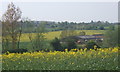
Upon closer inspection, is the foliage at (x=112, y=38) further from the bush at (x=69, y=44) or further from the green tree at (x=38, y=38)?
the green tree at (x=38, y=38)

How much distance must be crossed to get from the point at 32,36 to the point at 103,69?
657cm

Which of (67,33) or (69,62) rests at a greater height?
(67,33)

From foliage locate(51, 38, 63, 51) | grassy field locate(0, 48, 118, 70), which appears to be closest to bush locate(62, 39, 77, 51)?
foliage locate(51, 38, 63, 51)

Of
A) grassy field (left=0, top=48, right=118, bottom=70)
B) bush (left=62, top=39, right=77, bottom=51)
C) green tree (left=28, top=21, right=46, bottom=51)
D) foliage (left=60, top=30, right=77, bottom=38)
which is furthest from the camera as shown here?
green tree (left=28, top=21, right=46, bottom=51)

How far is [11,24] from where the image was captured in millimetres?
10688

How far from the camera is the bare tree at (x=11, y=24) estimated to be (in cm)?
1045

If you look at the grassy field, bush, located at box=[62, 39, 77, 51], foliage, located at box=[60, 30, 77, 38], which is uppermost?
foliage, located at box=[60, 30, 77, 38]

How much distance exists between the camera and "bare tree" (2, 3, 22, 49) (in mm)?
10445

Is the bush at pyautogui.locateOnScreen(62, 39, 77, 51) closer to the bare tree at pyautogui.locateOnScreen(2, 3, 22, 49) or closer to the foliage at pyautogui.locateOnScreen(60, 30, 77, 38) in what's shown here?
the foliage at pyautogui.locateOnScreen(60, 30, 77, 38)

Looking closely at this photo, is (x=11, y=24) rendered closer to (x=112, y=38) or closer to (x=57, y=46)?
(x=57, y=46)

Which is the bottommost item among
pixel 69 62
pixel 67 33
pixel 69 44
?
pixel 69 62

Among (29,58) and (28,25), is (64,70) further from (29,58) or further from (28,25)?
(28,25)

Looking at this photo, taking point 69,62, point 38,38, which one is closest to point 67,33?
point 38,38

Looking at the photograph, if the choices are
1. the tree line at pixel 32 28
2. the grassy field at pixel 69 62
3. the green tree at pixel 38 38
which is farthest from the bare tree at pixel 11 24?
the grassy field at pixel 69 62
